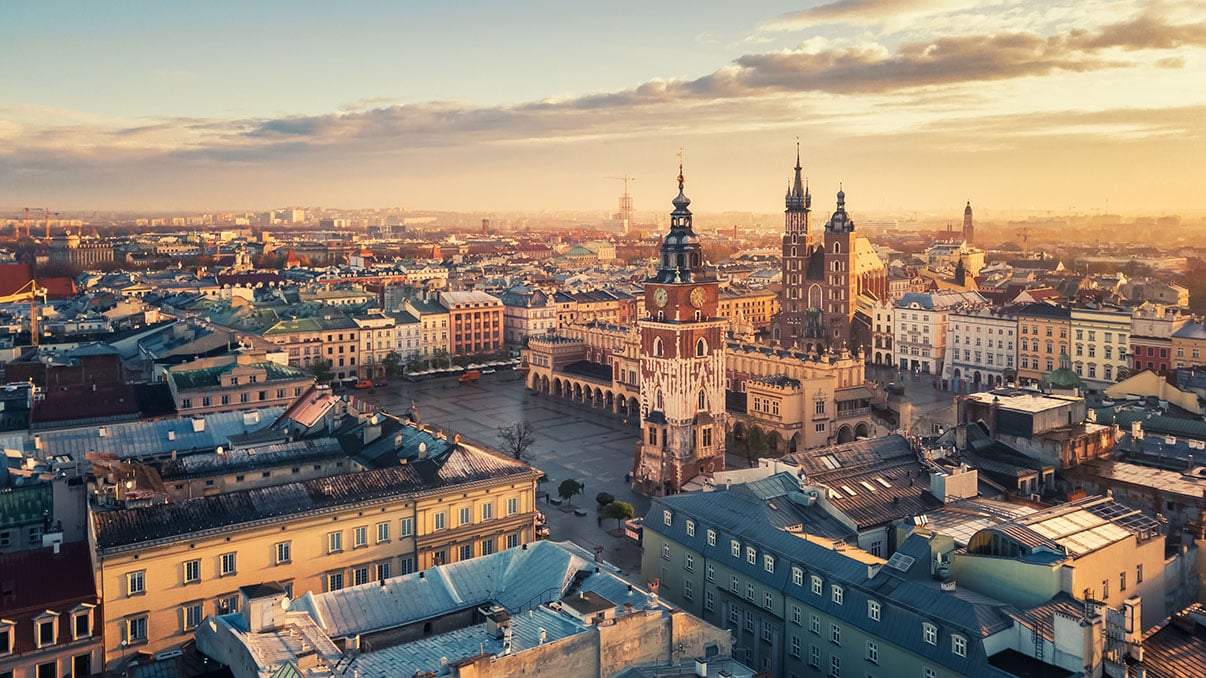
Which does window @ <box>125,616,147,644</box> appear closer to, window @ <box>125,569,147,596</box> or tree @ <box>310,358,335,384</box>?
window @ <box>125,569,147,596</box>

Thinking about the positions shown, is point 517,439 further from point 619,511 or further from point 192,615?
point 192,615

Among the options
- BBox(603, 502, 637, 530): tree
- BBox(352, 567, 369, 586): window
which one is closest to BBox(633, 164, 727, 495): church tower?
BBox(603, 502, 637, 530): tree

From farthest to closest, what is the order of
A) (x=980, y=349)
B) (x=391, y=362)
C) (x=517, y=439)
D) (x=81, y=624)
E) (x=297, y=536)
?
(x=391, y=362)
(x=980, y=349)
(x=517, y=439)
(x=297, y=536)
(x=81, y=624)

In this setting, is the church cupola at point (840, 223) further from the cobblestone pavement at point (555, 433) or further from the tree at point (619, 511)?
the tree at point (619, 511)

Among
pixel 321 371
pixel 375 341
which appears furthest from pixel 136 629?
pixel 375 341

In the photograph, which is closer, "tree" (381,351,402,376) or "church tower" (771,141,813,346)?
"tree" (381,351,402,376)

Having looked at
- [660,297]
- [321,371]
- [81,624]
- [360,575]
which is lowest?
[321,371]
